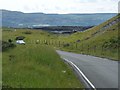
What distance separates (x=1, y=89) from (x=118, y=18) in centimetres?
7405

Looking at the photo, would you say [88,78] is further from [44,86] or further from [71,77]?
[44,86]

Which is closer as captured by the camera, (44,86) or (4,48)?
(44,86)

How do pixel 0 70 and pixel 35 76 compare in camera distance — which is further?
pixel 0 70

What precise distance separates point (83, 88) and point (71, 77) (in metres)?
4.22

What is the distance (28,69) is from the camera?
78.4ft

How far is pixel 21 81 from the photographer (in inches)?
730

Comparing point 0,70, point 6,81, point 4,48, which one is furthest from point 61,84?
point 4,48

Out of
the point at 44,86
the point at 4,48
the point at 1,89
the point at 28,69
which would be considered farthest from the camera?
the point at 4,48

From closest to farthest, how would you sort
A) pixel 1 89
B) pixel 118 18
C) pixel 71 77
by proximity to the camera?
pixel 1 89 < pixel 71 77 < pixel 118 18

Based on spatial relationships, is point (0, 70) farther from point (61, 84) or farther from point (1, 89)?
point (1, 89)

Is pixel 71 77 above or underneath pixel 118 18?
underneath

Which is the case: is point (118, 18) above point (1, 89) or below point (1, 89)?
above

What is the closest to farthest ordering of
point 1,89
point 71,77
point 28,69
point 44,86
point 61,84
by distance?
point 1,89
point 44,86
point 61,84
point 71,77
point 28,69

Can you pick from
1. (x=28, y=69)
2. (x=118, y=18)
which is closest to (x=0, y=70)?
(x=28, y=69)
